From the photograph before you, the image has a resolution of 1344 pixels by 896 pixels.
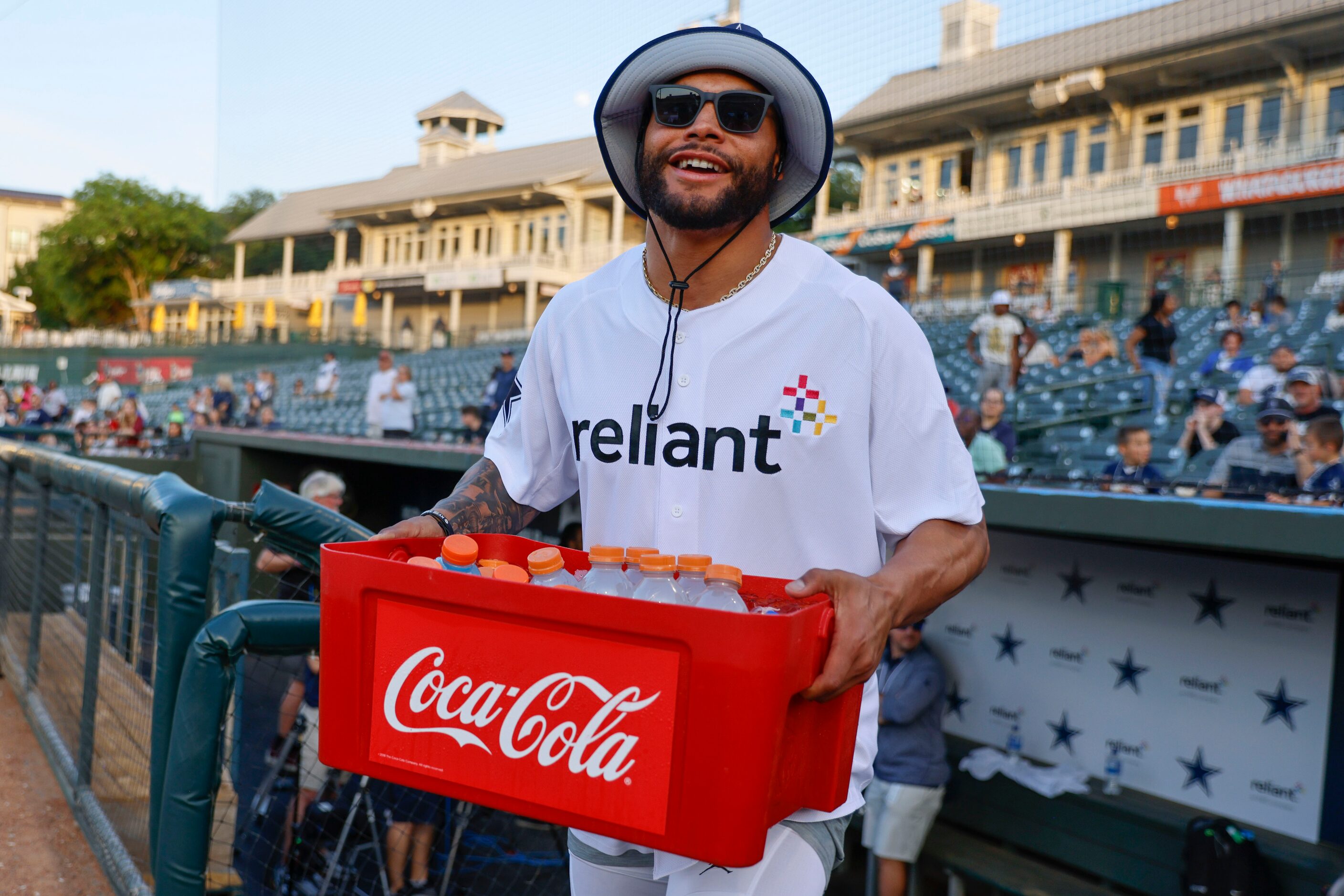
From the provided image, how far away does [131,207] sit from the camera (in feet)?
171

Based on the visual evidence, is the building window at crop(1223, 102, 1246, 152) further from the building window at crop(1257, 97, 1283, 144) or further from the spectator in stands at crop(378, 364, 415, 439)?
the spectator in stands at crop(378, 364, 415, 439)

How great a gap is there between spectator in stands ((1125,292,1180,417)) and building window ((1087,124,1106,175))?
48.0 feet

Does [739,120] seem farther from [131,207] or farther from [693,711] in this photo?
[131,207]

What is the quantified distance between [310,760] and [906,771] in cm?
336

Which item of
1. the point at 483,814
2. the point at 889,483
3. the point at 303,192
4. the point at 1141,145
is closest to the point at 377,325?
the point at 303,192

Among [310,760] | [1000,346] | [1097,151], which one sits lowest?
[310,760]

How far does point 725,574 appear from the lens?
3.88 feet

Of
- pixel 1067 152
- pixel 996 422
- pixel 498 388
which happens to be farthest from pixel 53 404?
pixel 1067 152

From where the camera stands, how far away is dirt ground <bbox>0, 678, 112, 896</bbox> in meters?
2.71

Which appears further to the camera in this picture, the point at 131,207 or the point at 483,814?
the point at 131,207

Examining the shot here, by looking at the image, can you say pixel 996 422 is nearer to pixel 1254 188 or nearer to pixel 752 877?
pixel 752 877

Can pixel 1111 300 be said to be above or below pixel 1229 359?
above

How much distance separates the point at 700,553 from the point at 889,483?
0.27 m

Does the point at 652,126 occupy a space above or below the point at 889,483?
above
